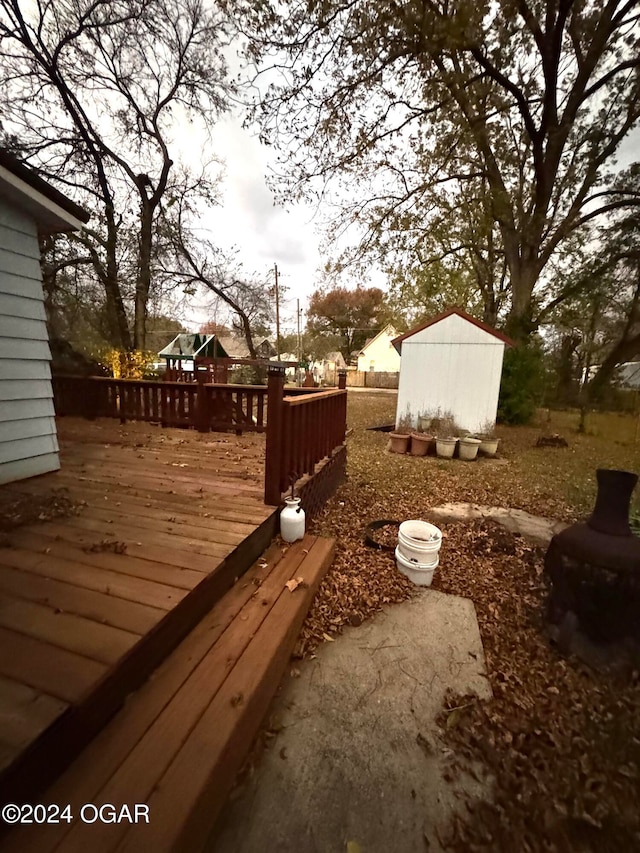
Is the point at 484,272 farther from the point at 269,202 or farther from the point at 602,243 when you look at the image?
the point at 269,202

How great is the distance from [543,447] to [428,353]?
3.35m

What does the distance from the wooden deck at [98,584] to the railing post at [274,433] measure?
15 centimetres

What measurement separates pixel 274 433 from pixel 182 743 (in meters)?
1.83

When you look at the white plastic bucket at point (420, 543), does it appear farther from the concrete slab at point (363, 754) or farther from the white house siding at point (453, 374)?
the white house siding at point (453, 374)

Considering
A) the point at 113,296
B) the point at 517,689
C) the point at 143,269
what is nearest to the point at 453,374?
the point at 517,689

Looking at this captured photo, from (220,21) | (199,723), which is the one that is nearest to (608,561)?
(199,723)

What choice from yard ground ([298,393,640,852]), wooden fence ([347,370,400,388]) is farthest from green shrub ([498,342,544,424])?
wooden fence ([347,370,400,388])

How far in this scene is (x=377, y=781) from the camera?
1.38m

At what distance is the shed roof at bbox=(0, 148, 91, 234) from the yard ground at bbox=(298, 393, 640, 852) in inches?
147

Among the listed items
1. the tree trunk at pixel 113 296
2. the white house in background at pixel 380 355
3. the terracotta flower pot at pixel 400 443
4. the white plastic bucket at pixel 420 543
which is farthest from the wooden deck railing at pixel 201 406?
the white house in background at pixel 380 355

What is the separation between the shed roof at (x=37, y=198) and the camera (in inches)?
103

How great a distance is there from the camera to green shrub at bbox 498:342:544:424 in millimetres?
9852

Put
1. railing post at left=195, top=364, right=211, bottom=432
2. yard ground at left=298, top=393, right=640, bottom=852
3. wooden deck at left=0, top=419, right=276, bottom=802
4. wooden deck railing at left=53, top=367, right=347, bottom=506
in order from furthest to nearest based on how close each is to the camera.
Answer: railing post at left=195, top=364, right=211, bottom=432 → wooden deck railing at left=53, top=367, right=347, bottom=506 → yard ground at left=298, top=393, right=640, bottom=852 → wooden deck at left=0, top=419, right=276, bottom=802

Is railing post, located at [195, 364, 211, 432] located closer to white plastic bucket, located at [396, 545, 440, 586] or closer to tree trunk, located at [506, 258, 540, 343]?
white plastic bucket, located at [396, 545, 440, 586]
